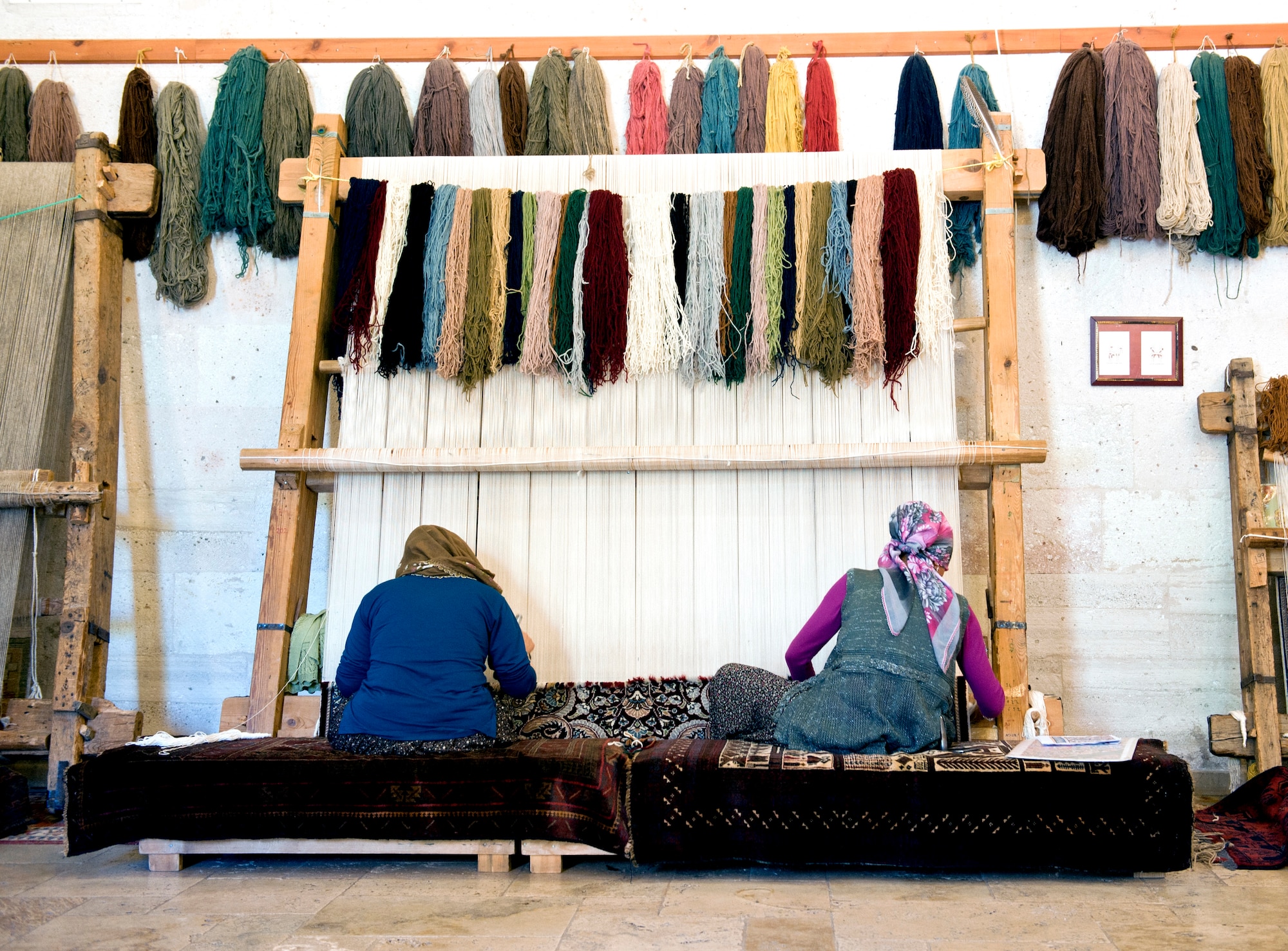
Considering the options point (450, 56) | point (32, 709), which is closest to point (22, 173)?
point (450, 56)

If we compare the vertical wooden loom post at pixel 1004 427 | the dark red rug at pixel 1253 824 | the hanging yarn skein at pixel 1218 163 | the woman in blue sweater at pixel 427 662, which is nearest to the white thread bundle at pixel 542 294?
the woman in blue sweater at pixel 427 662

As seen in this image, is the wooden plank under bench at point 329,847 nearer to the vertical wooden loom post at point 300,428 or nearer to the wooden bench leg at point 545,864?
the wooden bench leg at point 545,864

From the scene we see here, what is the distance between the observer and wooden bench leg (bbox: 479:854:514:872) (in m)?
3.10

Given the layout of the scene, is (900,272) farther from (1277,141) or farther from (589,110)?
(1277,141)

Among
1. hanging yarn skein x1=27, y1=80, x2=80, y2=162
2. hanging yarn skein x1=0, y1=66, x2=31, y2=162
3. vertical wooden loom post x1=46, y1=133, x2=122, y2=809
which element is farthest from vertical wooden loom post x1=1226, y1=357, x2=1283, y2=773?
hanging yarn skein x1=0, y1=66, x2=31, y2=162

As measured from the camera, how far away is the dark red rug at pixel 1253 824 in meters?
3.07

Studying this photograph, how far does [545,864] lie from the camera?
3.06 m

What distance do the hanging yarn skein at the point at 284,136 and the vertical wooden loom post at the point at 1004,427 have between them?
247cm

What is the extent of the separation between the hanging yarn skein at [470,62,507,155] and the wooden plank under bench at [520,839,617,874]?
2585 millimetres

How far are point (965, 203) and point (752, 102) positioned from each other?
86cm

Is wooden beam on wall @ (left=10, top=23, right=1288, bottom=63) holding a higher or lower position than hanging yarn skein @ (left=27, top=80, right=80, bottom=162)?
higher

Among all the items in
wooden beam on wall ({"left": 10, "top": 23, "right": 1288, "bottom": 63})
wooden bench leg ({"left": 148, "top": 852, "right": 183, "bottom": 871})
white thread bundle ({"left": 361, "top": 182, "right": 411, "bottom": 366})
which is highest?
wooden beam on wall ({"left": 10, "top": 23, "right": 1288, "bottom": 63})

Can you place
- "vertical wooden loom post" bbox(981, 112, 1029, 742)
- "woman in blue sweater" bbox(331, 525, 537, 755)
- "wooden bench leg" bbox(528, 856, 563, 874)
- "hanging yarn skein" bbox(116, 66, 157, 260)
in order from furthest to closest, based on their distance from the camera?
"hanging yarn skein" bbox(116, 66, 157, 260)
"vertical wooden loom post" bbox(981, 112, 1029, 742)
"woman in blue sweater" bbox(331, 525, 537, 755)
"wooden bench leg" bbox(528, 856, 563, 874)

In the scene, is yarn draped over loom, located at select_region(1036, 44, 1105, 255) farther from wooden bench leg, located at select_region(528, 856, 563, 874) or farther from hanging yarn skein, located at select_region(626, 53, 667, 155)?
wooden bench leg, located at select_region(528, 856, 563, 874)
